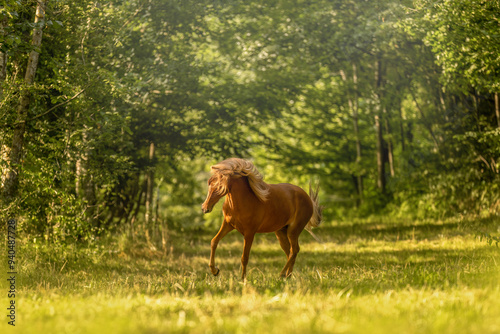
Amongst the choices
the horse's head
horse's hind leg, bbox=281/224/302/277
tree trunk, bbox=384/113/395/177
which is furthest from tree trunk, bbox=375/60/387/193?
the horse's head

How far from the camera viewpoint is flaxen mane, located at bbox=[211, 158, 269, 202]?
7070mm

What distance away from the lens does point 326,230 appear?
63.6ft

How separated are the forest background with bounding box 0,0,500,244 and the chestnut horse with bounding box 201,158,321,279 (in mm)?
4271

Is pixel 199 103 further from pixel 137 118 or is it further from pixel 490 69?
pixel 490 69

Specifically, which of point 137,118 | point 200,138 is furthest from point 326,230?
point 137,118

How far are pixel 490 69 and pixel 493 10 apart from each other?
146cm

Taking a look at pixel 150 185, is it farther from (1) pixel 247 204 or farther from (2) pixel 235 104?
(1) pixel 247 204

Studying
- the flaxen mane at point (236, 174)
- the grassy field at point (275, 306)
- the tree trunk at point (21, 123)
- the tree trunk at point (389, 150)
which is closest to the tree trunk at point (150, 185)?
the tree trunk at point (21, 123)

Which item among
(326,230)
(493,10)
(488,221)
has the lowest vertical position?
(326,230)

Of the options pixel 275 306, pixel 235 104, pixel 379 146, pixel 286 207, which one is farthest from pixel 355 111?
pixel 275 306

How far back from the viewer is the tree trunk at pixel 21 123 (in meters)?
10.1

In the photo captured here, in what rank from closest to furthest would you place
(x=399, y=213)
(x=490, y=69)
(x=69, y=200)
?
(x=69, y=200), (x=490, y=69), (x=399, y=213)

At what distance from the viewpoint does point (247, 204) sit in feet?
23.9

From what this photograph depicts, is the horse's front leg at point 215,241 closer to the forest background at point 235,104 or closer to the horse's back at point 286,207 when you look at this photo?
the horse's back at point 286,207
